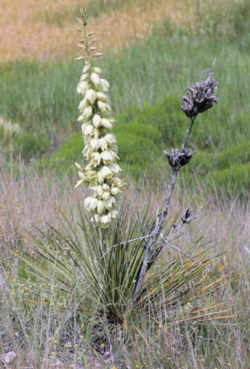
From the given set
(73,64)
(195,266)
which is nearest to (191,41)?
(73,64)

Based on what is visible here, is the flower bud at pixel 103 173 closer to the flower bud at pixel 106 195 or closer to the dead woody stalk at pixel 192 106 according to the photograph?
the flower bud at pixel 106 195

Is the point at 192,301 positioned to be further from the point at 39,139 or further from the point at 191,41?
the point at 191,41

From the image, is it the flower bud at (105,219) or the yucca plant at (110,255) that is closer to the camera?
the yucca plant at (110,255)

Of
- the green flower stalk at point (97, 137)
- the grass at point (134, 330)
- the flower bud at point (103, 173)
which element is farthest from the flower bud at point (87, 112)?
the grass at point (134, 330)

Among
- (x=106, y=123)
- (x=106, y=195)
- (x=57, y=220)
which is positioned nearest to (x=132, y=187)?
(x=57, y=220)

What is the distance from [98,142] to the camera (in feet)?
7.73

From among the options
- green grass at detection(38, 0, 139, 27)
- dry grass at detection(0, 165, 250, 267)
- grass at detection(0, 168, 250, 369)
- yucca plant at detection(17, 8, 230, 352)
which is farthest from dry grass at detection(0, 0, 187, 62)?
yucca plant at detection(17, 8, 230, 352)

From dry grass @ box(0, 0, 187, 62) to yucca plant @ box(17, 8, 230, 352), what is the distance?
9563mm

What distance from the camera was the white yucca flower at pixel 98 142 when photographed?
7.66ft

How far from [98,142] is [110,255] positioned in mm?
590

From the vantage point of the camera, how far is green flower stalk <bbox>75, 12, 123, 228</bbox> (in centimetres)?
233

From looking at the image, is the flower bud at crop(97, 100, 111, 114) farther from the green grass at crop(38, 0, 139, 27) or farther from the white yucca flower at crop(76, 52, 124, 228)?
the green grass at crop(38, 0, 139, 27)

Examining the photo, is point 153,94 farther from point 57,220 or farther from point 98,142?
point 98,142

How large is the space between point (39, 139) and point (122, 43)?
4579 millimetres
